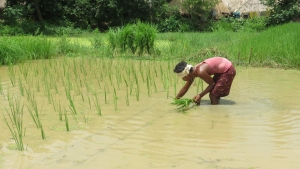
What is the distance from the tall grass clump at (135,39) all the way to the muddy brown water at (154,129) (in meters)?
3.09

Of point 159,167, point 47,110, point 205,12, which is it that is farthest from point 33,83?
point 205,12

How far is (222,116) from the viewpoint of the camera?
390cm

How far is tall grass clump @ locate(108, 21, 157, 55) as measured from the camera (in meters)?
8.48

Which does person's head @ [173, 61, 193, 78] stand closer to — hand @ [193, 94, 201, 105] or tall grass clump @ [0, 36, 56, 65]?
hand @ [193, 94, 201, 105]

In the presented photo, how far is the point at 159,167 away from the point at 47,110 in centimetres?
198

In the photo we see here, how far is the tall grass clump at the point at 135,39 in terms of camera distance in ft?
27.8

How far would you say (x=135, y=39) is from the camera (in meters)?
8.55

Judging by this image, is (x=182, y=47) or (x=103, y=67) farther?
(x=182, y=47)

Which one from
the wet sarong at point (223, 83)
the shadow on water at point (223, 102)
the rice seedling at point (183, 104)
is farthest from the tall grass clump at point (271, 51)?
the rice seedling at point (183, 104)

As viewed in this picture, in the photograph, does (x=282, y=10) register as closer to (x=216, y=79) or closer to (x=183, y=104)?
(x=216, y=79)

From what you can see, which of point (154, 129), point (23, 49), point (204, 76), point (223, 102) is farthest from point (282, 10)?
point (154, 129)

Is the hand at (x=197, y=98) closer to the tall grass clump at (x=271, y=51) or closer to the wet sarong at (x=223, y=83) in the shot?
the wet sarong at (x=223, y=83)

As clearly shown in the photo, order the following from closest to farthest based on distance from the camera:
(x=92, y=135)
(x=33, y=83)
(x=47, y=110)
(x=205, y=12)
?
(x=92, y=135) < (x=47, y=110) < (x=33, y=83) < (x=205, y=12)

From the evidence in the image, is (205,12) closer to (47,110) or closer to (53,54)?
(53,54)
